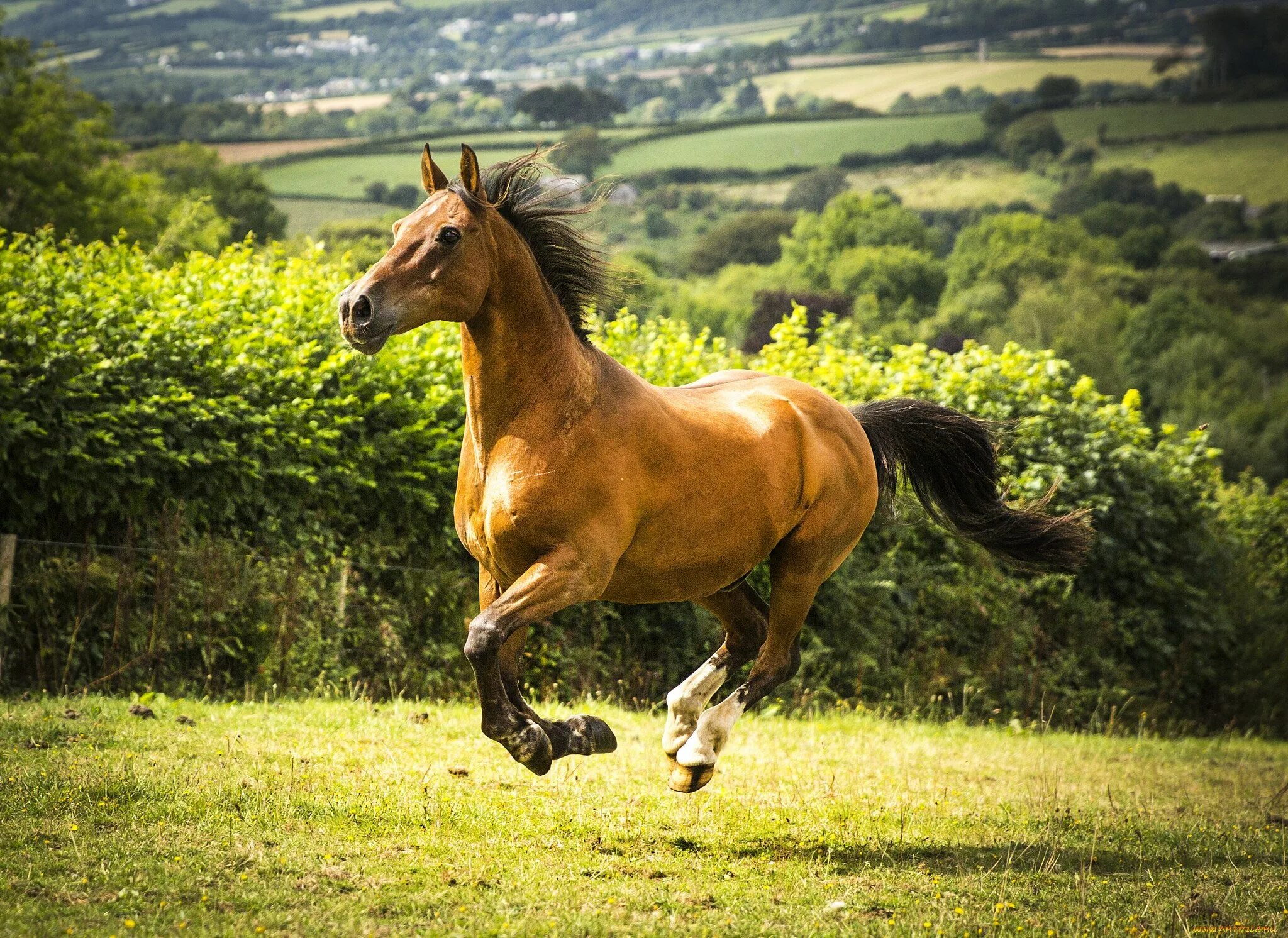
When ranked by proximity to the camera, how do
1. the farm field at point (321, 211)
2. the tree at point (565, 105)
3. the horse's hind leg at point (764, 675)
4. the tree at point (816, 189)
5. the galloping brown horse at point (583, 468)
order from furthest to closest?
1. the tree at point (565, 105)
2. the tree at point (816, 189)
3. the farm field at point (321, 211)
4. the horse's hind leg at point (764, 675)
5. the galloping brown horse at point (583, 468)

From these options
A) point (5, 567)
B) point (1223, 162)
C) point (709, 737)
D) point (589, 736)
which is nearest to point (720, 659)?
point (709, 737)

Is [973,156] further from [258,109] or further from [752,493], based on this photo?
[752,493]

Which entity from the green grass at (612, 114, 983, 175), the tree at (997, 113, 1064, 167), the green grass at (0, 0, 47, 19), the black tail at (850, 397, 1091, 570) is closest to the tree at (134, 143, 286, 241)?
the green grass at (612, 114, 983, 175)

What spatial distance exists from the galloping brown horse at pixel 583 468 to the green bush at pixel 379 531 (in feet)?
5.88

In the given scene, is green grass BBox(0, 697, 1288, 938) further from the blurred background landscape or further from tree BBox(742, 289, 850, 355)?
tree BBox(742, 289, 850, 355)

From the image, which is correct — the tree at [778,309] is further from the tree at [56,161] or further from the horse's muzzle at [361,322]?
the horse's muzzle at [361,322]

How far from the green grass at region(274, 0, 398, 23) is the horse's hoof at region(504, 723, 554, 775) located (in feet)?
342

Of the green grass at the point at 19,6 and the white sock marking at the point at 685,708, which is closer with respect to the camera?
the white sock marking at the point at 685,708

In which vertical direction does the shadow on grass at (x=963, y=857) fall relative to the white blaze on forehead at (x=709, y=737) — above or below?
below

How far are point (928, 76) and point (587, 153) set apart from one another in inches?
1289

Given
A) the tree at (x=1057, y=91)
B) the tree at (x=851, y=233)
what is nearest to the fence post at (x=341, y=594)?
the tree at (x=851, y=233)

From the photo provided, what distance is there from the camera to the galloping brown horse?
5.61m

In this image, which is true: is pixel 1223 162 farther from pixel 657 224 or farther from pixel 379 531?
pixel 379 531

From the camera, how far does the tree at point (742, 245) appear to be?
83188 millimetres
